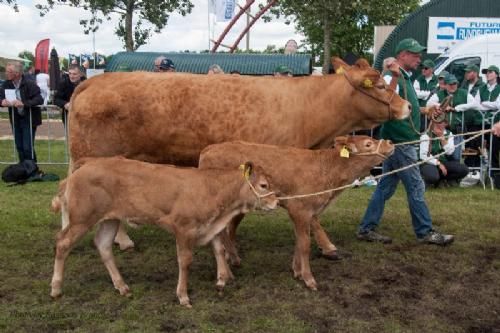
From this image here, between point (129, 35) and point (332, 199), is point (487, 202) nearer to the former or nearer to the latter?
point (332, 199)

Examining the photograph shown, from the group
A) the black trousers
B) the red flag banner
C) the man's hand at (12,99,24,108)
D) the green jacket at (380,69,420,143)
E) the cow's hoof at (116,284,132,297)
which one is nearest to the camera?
the cow's hoof at (116,284,132,297)

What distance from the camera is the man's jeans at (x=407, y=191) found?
7023 millimetres

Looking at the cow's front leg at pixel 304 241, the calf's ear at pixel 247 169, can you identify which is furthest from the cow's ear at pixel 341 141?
the calf's ear at pixel 247 169

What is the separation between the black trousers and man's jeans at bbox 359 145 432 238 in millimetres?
3447

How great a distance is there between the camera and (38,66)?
27.6 metres

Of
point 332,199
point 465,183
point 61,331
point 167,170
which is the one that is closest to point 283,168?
point 332,199

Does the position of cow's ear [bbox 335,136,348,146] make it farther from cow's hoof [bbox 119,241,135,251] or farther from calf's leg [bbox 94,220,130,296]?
cow's hoof [bbox 119,241,135,251]

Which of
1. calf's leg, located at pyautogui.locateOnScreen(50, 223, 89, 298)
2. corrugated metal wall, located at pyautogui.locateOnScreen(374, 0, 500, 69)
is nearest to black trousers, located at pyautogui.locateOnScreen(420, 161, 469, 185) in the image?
A: calf's leg, located at pyautogui.locateOnScreen(50, 223, 89, 298)

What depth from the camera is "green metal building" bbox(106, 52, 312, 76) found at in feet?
69.8

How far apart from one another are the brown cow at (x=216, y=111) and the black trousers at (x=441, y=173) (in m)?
4.34

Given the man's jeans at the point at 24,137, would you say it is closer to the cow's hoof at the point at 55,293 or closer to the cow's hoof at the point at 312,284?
the cow's hoof at the point at 55,293

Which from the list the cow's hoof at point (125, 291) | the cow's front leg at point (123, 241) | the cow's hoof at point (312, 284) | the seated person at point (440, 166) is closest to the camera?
the cow's hoof at point (125, 291)

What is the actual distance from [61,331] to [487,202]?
7.12m

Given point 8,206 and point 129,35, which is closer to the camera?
point 8,206
